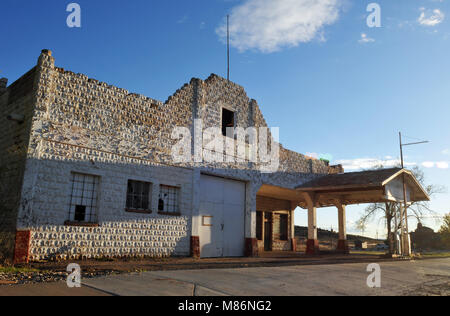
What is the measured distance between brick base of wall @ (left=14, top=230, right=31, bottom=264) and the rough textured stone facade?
19 centimetres

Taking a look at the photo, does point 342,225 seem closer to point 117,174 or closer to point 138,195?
point 138,195

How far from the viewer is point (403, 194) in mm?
22422

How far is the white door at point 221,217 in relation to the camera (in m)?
16.6

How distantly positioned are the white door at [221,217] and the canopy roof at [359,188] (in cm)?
357

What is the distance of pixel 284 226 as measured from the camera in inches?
1079

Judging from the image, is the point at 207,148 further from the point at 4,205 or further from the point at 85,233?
the point at 4,205

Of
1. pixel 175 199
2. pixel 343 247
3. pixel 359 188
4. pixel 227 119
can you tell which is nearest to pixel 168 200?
pixel 175 199

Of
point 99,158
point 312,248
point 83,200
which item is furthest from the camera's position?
point 312,248

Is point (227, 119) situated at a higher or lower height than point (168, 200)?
higher

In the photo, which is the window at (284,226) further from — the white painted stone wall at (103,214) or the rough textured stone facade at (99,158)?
the white painted stone wall at (103,214)

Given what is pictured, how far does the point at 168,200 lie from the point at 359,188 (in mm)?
10407

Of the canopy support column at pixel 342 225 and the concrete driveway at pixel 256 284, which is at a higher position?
the canopy support column at pixel 342 225

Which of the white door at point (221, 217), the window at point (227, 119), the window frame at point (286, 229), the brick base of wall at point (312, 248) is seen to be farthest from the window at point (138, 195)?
the window frame at point (286, 229)
